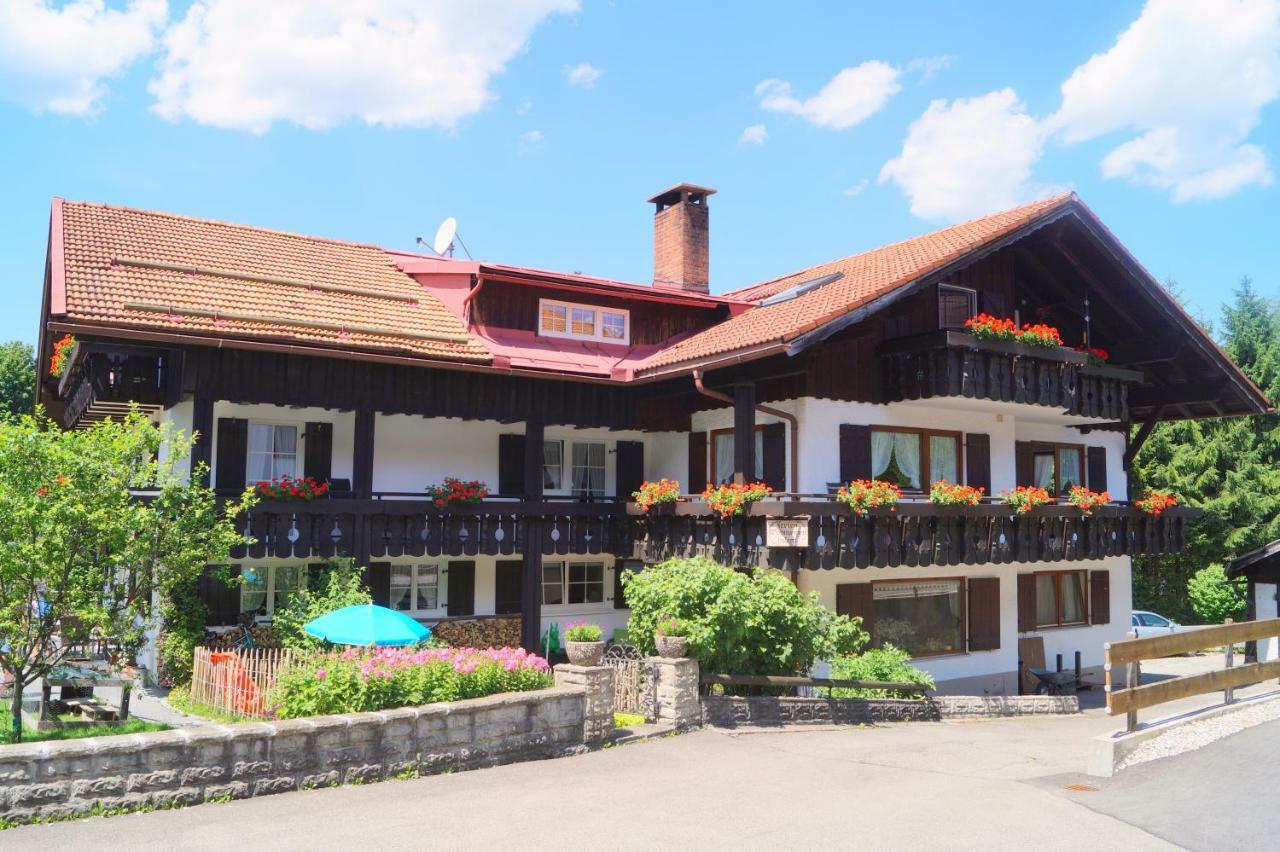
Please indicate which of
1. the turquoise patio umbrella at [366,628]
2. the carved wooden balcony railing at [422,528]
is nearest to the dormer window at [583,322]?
the carved wooden balcony railing at [422,528]

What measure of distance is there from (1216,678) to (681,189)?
1648cm

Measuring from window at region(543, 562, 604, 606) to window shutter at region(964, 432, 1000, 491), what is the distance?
7932 mm

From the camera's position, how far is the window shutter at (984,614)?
21109 millimetres

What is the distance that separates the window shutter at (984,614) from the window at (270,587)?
12.9 meters

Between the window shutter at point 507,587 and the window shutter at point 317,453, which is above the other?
the window shutter at point 317,453

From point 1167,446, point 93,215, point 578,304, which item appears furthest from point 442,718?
point 1167,446

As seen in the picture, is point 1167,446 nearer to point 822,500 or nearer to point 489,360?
point 822,500

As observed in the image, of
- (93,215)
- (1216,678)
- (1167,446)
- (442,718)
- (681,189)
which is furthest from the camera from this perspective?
(1167,446)

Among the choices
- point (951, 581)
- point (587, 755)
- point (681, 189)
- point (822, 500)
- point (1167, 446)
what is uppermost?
point (681, 189)

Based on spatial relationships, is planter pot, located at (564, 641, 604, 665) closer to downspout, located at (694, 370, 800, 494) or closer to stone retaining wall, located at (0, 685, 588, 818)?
stone retaining wall, located at (0, 685, 588, 818)

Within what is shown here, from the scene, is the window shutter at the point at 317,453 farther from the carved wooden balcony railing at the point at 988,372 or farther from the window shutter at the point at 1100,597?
the window shutter at the point at 1100,597

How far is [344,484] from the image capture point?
19.2 metres

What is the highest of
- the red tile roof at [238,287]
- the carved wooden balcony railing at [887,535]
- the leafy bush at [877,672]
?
the red tile roof at [238,287]

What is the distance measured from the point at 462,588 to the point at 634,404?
16.4ft
